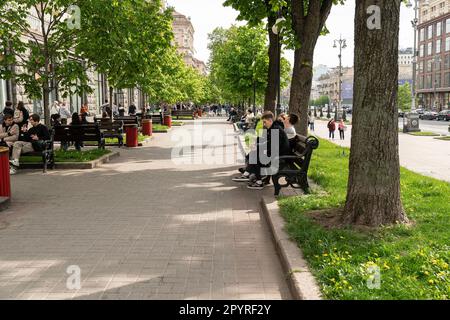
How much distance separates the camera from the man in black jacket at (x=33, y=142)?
488 inches

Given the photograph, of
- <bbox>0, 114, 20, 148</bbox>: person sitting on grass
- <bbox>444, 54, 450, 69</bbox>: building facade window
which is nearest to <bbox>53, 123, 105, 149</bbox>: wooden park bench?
<bbox>0, 114, 20, 148</bbox>: person sitting on grass

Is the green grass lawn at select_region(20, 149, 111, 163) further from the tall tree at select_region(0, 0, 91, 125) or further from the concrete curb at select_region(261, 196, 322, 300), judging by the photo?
the concrete curb at select_region(261, 196, 322, 300)

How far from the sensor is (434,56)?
10019 centimetres

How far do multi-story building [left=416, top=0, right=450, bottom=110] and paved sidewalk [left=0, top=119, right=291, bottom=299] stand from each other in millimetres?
93064

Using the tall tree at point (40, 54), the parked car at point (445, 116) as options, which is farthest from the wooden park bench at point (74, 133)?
the parked car at point (445, 116)

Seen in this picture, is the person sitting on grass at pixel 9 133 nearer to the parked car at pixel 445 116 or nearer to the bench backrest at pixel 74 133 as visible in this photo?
the bench backrest at pixel 74 133

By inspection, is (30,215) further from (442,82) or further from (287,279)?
(442,82)

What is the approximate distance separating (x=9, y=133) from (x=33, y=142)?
1.03 metres

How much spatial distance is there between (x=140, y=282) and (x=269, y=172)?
17.0ft

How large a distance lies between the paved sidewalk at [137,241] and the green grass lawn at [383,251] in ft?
1.56

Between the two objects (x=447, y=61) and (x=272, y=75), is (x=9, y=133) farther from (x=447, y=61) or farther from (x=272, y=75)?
(x=447, y=61)

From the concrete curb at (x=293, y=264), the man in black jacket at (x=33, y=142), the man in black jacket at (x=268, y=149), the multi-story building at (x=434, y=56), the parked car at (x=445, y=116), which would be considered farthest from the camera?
the multi-story building at (x=434, y=56)

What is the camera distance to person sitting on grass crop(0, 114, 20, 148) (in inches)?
500
